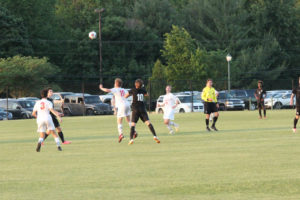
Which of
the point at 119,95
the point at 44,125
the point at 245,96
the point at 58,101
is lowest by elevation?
the point at 44,125

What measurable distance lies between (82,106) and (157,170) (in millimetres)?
Answer: 39939

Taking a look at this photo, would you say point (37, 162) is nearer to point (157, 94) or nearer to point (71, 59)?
point (157, 94)

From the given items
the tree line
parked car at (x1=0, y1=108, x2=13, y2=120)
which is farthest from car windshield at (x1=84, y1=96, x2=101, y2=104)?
the tree line

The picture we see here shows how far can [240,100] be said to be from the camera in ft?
188

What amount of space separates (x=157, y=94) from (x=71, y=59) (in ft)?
97.6

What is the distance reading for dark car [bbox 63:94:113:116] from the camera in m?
52.7

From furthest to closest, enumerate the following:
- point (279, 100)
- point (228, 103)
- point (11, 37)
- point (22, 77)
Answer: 1. point (11, 37)
2. point (22, 77)
3. point (279, 100)
4. point (228, 103)

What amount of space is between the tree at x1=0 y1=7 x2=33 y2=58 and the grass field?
57.6 m

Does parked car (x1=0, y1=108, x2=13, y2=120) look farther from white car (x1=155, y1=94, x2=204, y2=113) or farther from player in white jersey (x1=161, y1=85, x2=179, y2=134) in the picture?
player in white jersey (x1=161, y1=85, x2=179, y2=134)

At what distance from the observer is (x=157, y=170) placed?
13.0 meters

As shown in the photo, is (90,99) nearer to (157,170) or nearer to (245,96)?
(245,96)

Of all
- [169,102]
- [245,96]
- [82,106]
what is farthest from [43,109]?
[245,96]

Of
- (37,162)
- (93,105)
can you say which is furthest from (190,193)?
(93,105)

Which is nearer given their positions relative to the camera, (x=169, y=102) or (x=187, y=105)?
(x=169, y=102)
